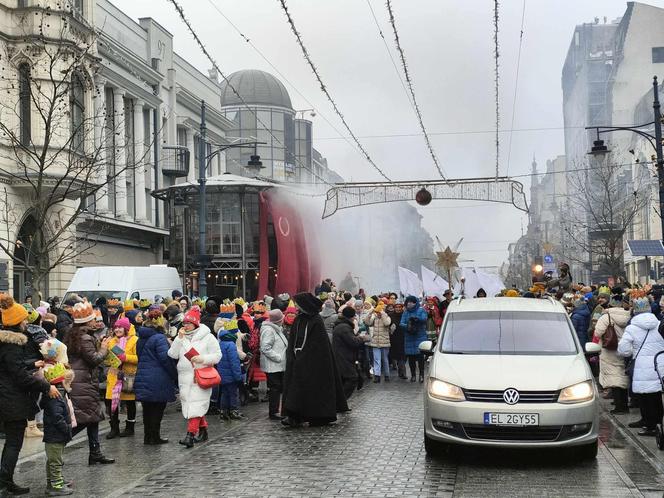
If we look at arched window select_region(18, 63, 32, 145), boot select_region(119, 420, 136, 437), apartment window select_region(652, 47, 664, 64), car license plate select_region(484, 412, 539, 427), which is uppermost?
apartment window select_region(652, 47, 664, 64)

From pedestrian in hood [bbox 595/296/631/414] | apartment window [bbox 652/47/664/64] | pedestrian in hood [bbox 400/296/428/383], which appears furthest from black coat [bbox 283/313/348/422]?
apartment window [bbox 652/47/664/64]

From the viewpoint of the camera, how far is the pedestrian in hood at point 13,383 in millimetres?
7941

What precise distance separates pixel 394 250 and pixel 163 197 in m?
29.7

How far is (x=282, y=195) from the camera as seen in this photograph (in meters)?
38.9

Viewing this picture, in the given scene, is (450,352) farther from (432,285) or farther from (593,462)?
(432,285)

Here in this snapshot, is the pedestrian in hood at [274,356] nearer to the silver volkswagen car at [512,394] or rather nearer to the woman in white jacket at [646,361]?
the silver volkswagen car at [512,394]

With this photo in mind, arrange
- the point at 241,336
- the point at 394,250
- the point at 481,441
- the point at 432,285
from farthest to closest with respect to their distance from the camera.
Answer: the point at 394,250, the point at 432,285, the point at 241,336, the point at 481,441

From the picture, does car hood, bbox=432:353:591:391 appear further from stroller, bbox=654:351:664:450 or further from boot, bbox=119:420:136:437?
boot, bbox=119:420:136:437

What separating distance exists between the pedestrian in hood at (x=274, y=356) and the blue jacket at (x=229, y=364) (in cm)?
39

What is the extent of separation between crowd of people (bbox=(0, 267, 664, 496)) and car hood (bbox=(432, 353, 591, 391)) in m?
1.82

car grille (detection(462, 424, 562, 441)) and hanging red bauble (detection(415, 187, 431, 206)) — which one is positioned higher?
hanging red bauble (detection(415, 187, 431, 206))

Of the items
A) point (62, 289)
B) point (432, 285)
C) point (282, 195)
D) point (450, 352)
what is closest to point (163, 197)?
point (282, 195)

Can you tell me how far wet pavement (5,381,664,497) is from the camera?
8.12 metres

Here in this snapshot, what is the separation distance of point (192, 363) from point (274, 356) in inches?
97.7
